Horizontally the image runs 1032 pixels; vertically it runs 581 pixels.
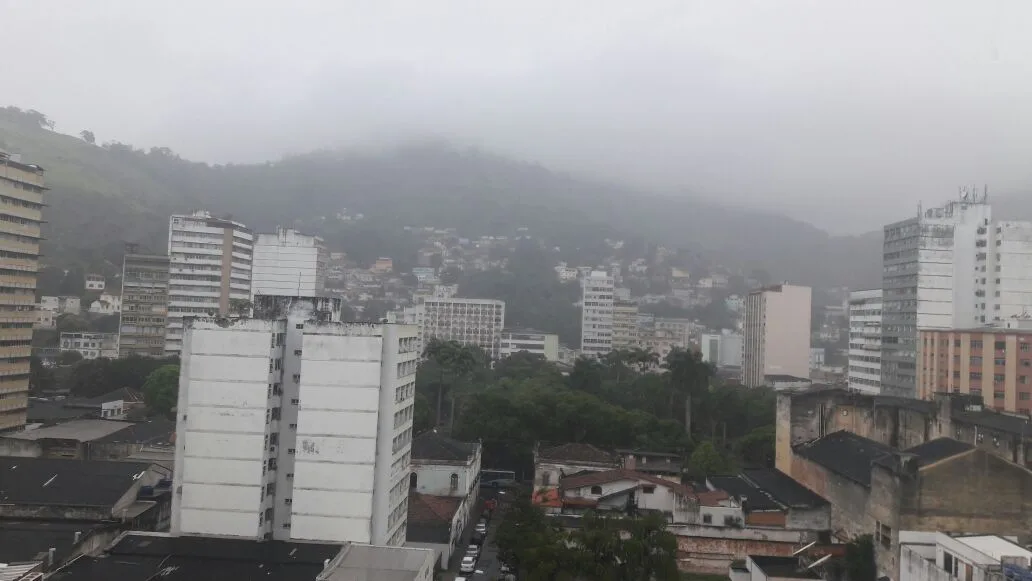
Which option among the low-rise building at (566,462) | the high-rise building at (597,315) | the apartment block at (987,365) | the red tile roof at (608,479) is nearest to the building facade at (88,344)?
the high-rise building at (597,315)

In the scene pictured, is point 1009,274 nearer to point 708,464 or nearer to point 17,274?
point 708,464

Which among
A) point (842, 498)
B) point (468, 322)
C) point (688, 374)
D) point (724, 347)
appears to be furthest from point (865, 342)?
point (724, 347)

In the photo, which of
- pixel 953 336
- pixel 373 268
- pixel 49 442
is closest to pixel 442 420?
pixel 49 442

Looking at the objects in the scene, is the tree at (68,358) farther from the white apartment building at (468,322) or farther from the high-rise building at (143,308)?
the white apartment building at (468,322)

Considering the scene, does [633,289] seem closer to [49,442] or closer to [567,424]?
[567,424]

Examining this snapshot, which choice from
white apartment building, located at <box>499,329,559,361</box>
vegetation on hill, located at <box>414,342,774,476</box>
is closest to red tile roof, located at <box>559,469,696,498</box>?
vegetation on hill, located at <box>414,342,774,476</box>

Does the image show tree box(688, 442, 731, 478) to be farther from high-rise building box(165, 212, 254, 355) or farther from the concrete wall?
high-rise building box(165, 212, 254, 355)

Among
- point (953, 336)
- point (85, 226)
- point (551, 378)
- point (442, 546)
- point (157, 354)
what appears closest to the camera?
point (442, 546)
